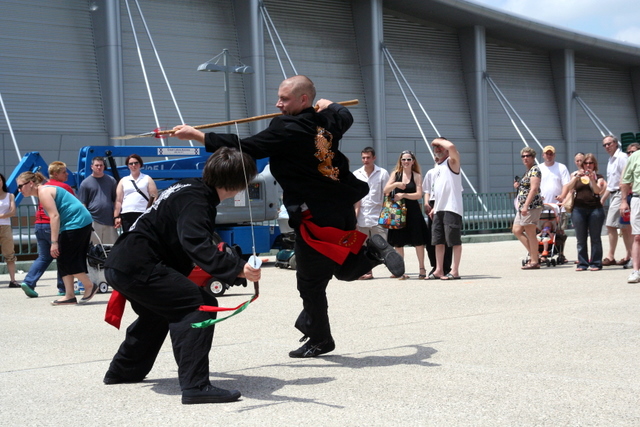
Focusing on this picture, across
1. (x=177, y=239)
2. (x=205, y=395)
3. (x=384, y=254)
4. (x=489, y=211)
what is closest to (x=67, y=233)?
(x=384, y=254)

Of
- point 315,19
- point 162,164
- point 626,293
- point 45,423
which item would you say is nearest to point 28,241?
point 162,164

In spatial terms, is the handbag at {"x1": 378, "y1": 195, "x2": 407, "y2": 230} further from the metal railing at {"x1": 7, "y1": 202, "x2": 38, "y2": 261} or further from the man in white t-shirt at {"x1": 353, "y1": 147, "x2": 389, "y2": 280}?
the metal railing at {"x1": 7, "y1": 202, "x2": 38, "y2": 261}

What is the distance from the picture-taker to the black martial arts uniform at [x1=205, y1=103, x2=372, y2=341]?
5656 mm

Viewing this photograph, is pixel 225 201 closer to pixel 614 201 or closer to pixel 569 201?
pixel 569 201

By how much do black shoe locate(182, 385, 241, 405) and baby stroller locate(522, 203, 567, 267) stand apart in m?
9.07

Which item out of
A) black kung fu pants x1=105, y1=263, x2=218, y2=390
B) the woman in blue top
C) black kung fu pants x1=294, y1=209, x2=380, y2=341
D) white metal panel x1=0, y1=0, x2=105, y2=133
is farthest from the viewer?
white metal panel x1=0, y1=0, x2=105, y2=133

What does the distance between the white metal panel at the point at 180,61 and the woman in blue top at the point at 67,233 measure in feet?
46.0

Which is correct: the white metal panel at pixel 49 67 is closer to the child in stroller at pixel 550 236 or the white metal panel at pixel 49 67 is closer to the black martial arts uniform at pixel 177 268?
the child in stroller at pixel 550 236

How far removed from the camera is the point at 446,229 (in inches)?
442

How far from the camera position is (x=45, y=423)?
426 centimetres

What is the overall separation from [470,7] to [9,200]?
23.2m

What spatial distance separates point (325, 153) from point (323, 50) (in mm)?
24151

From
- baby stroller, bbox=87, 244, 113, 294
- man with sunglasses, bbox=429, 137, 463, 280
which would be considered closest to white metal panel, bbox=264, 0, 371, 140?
man with sunglasses, bbox=429, 137, 463, 280

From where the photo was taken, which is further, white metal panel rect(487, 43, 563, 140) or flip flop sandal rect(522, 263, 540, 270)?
white metal panel rect(487, 43, 563, 140)
